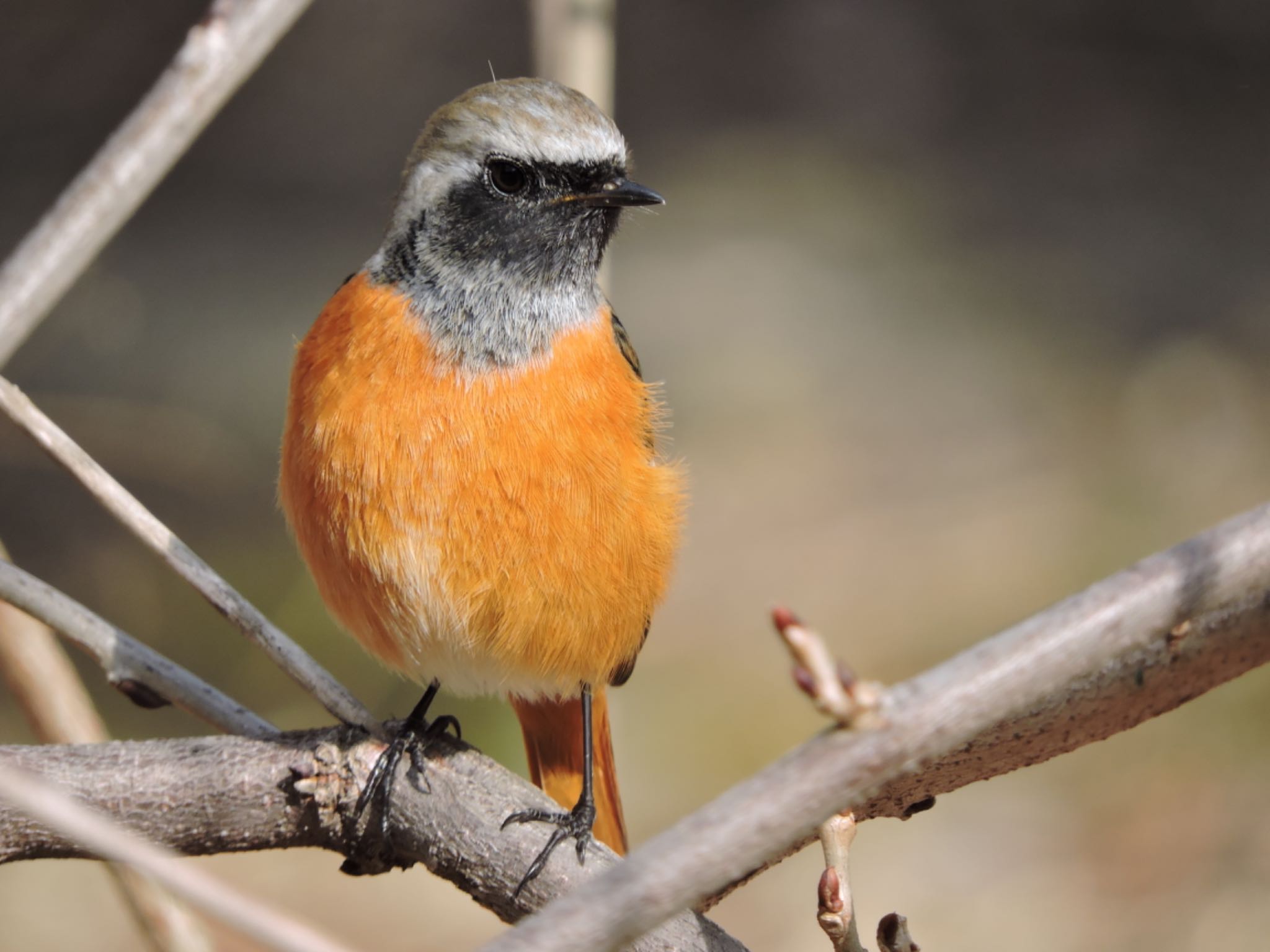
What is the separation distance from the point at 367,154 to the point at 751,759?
240 inches

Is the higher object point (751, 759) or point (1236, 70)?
point (1236, 70)

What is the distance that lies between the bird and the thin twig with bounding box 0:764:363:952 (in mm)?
1559

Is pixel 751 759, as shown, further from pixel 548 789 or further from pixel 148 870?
pixel 148 870

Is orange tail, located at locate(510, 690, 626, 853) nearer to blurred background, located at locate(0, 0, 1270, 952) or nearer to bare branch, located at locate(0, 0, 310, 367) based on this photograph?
blurred background, located at locate(0, 0, 1270, 952)

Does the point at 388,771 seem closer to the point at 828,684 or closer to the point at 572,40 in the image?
the point at 828,684

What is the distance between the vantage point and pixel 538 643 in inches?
128

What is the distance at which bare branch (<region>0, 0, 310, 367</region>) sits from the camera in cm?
217

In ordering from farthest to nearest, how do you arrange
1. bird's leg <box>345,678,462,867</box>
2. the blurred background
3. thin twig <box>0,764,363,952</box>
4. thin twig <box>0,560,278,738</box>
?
the blurred background → bird's leg <box>345,678,462,867</box> → thin twig <box>0,560,278,738</box> → thin twig <box>0,764,363,952</box>

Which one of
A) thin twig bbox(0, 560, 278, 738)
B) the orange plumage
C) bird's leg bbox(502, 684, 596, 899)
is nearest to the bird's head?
the orange plumage

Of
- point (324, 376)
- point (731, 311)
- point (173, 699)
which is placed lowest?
point (173, 699)

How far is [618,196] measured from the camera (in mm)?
3369

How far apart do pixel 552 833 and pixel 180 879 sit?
1.50 m

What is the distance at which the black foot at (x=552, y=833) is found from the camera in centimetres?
266

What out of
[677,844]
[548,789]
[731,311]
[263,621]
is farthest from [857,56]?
[677,844]
